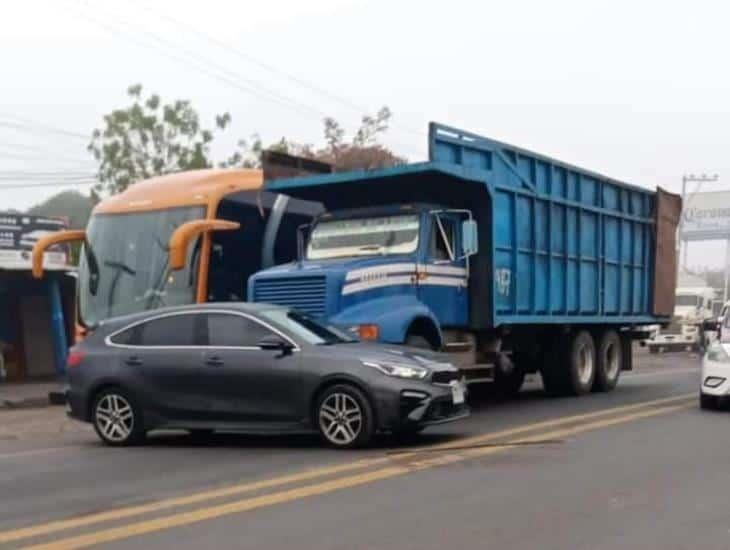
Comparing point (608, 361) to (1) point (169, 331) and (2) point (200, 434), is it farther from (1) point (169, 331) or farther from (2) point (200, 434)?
(1) point (169, 331)

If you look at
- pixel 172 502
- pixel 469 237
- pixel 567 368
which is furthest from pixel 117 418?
pixel 567 368

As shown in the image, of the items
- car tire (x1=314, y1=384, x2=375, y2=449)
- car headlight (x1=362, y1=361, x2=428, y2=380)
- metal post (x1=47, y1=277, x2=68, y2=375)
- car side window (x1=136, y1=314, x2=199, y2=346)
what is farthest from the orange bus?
metal post (x1=47, y1=277, x2=68, y2=375)

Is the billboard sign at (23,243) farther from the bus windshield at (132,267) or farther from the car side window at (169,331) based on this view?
the car side window at (169,331)

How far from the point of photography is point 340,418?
35.3ft

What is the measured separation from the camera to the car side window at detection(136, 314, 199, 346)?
459 inches

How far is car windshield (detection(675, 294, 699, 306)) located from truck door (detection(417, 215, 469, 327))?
104 feet

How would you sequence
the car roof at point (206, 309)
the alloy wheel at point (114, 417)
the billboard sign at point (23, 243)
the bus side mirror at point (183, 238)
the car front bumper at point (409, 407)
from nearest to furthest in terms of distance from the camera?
the car front bumper at point (409, 407) → the car roof at point (206, 309) → the alloy wheel at point (114, 417) → the bus side mirror at point (183, 238) → the billboard sign at point (23, 243)

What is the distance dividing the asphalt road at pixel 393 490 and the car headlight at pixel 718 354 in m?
1.23

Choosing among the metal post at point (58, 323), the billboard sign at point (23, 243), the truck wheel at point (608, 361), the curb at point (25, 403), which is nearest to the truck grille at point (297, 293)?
the truck wheel at point (608, 361)

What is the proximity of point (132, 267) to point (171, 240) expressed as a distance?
101cm

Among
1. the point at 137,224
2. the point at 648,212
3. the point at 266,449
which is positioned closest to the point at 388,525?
the point at 266,449

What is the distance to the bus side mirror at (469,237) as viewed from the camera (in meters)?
14.2

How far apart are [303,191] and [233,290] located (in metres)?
1.96

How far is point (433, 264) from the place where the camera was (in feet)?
45.7
